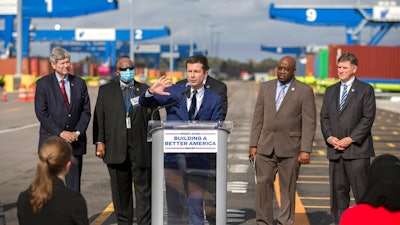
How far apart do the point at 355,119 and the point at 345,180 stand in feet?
1.98

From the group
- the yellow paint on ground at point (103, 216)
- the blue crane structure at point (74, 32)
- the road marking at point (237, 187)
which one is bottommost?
the road marking at point (237, 187)

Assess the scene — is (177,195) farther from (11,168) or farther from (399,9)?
(399,9)

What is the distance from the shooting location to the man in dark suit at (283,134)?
24.4 ft

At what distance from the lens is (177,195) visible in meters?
6.22

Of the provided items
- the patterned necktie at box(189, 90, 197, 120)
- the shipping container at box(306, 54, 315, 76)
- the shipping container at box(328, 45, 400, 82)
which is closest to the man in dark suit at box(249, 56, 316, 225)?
the patterned necktie at box(189, 90, 197, 120)

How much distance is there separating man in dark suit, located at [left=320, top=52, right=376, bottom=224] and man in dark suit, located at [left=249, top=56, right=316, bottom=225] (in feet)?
0.74

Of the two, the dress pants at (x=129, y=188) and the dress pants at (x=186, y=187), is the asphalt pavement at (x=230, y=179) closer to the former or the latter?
the dress pants at (x=186, y=187)

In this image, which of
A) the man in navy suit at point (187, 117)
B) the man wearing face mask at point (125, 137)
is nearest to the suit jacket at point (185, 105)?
the man in navy suit at point (187, 117)

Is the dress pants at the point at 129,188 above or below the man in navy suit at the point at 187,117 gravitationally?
below

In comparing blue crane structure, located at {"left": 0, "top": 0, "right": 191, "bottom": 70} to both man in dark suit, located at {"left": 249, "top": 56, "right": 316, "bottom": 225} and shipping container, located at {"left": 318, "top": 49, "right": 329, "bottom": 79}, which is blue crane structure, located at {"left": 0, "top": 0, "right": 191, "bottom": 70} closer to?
shipping container, located at {"left": 318, "top": 49, "right": 329, "bottom": 79}

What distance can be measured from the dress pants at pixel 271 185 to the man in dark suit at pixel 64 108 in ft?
5.94

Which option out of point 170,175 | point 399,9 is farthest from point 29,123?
point 399,9

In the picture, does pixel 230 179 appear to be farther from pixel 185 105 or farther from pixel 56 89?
pixel 185 105

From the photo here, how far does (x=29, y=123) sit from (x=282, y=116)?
17996mm
